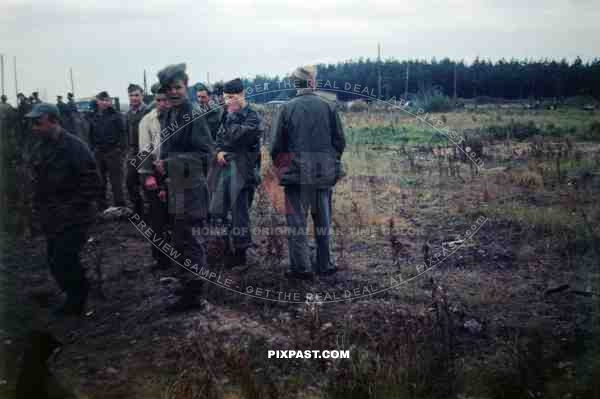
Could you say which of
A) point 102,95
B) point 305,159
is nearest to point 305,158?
point 305,159

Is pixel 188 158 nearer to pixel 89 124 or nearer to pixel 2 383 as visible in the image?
pixel 2 383

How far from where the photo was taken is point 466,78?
413 inches

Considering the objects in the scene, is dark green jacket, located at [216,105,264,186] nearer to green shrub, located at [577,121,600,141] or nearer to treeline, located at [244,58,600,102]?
treeline, located at [244,58,600,102]

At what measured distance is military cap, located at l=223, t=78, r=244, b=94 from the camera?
15.3 ft

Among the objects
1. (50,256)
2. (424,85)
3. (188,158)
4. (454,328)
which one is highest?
(424,85)

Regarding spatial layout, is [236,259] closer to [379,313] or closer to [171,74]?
[379,313]

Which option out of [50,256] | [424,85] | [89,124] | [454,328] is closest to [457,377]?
[454,328]

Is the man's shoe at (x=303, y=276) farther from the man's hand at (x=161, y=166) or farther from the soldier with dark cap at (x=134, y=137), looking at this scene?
the soldier with dark cap at (x=134, y=137)

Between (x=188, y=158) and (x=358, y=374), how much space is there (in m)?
1.98

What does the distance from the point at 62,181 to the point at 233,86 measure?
166cm

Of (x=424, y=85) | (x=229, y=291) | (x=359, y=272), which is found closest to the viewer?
(x=229, y=291)

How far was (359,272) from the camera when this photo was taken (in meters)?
4.70

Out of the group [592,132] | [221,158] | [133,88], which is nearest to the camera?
[592,132]

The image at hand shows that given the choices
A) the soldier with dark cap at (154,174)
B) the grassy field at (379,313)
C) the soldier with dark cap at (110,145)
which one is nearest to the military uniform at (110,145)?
the soldier with dark cap at (110,145)
